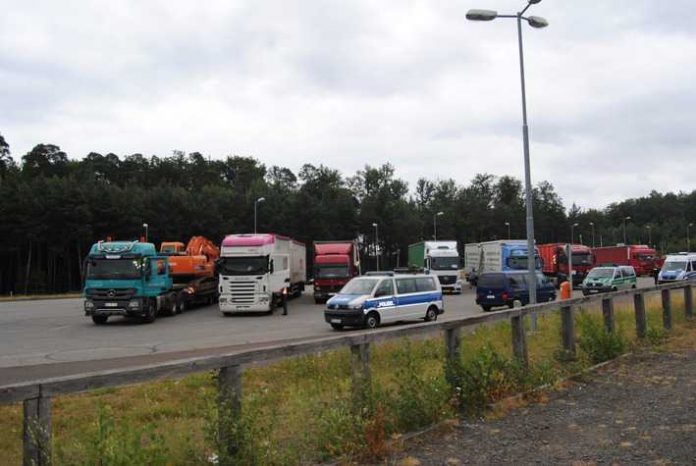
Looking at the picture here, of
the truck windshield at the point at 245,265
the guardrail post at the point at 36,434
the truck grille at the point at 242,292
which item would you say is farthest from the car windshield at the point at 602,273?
the guardrail post at the point at 36,434

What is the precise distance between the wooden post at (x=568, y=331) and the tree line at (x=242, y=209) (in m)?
61.5

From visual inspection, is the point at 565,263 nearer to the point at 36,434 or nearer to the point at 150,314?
the point at 150,314

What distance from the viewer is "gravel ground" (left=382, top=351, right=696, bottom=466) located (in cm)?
544

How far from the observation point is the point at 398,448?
18.8 feet

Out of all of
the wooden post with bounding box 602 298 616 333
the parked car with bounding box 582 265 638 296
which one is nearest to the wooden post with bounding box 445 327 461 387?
the wooden post with bounding box 602 298 616 333

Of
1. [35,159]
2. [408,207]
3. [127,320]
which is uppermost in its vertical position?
[35,159]

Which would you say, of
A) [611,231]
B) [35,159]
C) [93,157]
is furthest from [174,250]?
[611,231]

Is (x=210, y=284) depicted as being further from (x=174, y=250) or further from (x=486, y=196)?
(x=486, y=196)

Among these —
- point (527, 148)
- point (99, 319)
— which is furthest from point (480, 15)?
point (99, 319)

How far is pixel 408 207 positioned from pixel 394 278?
97116 millimetres

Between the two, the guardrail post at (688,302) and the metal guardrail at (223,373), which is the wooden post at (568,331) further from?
the guardrail post at (688,302)

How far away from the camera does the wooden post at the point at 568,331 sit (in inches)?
393

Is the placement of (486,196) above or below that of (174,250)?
above

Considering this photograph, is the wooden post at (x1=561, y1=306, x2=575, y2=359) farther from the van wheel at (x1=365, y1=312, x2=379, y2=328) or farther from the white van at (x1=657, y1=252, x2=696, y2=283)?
the white van at (x1=657, y1=252, x2=696, y2=283)
